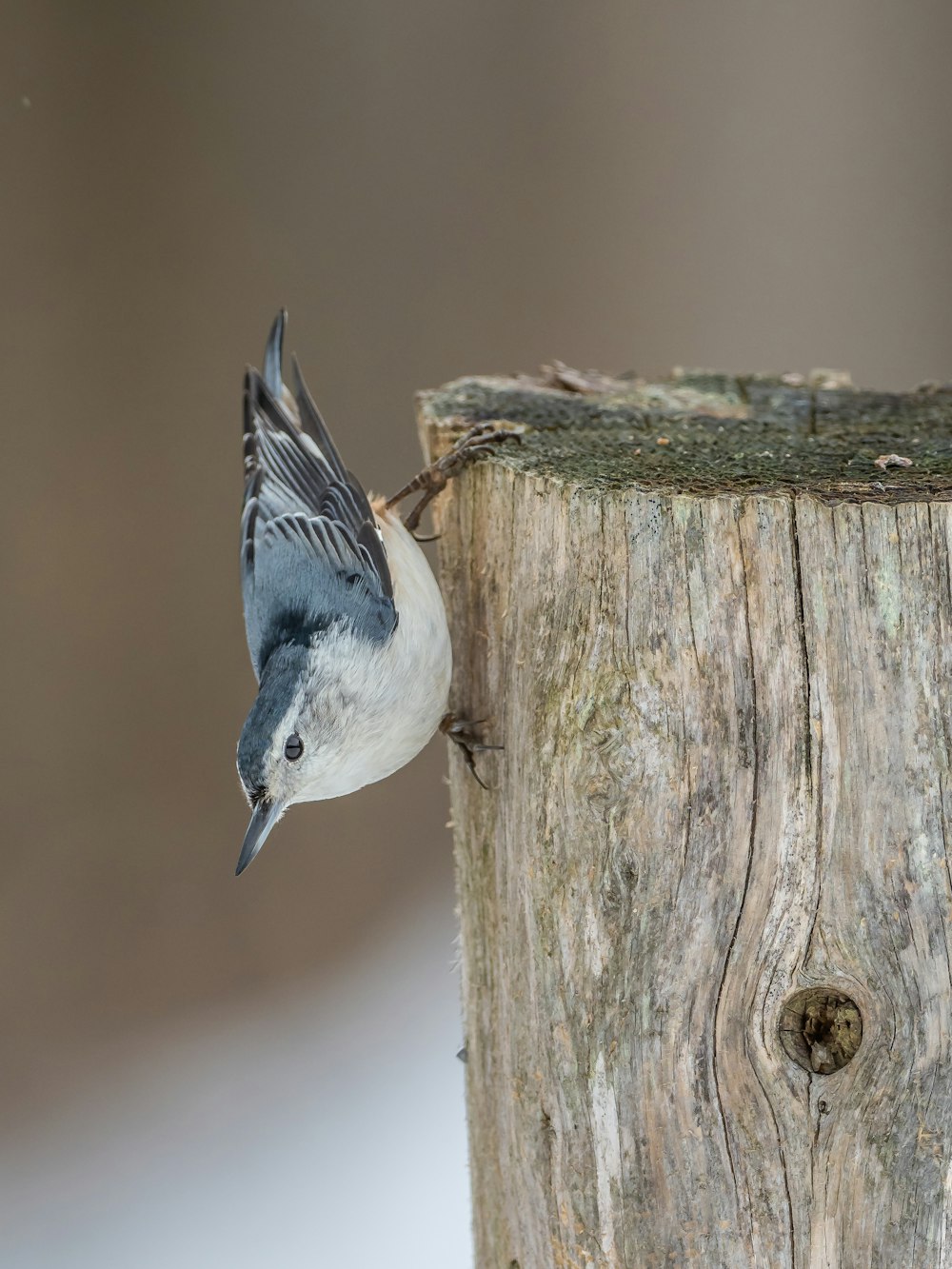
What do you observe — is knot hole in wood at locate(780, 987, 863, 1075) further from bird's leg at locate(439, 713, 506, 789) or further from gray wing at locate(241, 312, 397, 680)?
gray wing at locate(241, 312, 397, 680)

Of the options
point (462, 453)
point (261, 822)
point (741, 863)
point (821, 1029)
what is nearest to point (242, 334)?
point (462, 453)

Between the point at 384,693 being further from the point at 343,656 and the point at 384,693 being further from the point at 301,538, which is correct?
the point at 301,538

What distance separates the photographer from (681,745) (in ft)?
4.33

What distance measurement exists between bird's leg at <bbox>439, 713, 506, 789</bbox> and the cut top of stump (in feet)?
1.34

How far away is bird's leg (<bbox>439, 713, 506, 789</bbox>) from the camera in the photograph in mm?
1714

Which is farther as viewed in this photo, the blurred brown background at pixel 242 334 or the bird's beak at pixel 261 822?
the blurred brown background at pixel 242 334

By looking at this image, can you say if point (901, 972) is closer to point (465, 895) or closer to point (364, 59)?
point (465, 895)

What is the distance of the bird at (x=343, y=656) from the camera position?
70.2 inches

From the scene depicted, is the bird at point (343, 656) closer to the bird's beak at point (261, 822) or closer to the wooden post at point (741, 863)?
the bird's beak at point (261, 822)

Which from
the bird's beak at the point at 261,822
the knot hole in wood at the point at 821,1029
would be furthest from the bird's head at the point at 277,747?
the knot hole in wood at the point at 821,1029

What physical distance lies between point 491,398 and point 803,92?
298cm

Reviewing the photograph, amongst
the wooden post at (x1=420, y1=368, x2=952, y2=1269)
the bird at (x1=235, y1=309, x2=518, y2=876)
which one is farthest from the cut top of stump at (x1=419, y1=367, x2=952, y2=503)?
the bird at (x1=235, y1=309, x2=518, y2=876)

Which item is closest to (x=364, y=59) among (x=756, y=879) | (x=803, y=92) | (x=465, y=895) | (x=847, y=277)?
(x=803, y=92)

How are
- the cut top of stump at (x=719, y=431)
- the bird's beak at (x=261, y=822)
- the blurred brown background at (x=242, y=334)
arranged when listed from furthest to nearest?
the blurred brown background at (x=242, y=334), the bird's beak at (x=261, y=822), the cut top of stump at (x=719, y=431)
